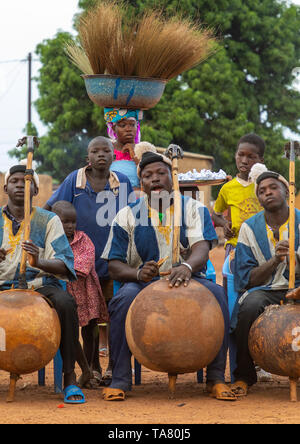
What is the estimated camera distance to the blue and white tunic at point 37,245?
213 inches

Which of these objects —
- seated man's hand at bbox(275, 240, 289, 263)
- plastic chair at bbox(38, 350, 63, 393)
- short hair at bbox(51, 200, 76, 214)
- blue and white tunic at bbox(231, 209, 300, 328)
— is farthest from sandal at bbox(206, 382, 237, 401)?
short hair at bbox(51, 200, 76, 214)

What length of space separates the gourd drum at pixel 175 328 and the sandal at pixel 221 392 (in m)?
0.24

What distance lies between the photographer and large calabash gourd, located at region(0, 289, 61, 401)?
491cm

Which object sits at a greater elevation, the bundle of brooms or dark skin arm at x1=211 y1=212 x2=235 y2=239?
the bundle of brooms

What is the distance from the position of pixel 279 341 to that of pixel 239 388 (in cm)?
61

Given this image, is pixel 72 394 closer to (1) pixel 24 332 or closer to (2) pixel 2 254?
(1) pixel 24 332

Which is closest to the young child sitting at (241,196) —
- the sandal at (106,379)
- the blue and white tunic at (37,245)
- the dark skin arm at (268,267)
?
the dark skin arm at (268,267)

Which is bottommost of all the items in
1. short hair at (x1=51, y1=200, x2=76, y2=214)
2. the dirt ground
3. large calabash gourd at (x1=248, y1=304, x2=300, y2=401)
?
the dirt ground

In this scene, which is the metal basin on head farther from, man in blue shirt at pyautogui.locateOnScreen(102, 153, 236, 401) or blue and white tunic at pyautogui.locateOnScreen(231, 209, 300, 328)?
blue and white tunic at pyautogui.locateOnScreen(231, 209, 300, 328)

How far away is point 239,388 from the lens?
5.39m

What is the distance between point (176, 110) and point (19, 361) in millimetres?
17965

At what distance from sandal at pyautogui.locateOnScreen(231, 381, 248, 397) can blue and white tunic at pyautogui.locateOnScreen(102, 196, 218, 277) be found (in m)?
0.81

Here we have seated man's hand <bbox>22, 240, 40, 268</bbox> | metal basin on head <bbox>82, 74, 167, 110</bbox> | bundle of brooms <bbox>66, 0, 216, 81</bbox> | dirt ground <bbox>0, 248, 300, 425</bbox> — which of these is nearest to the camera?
dirt ground <bbox>0, 248, 300, 425</bbox>

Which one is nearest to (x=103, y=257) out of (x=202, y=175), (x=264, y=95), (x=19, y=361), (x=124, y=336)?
(x=124, y=336)
